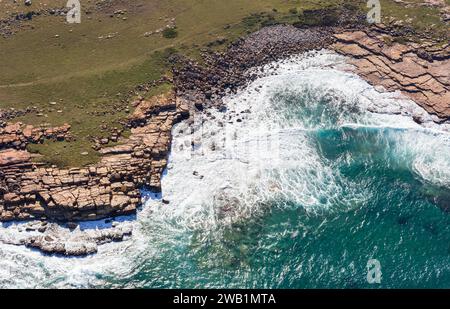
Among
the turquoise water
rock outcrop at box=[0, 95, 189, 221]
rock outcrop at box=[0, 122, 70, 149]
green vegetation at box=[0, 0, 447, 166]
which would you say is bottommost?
the turquoise water

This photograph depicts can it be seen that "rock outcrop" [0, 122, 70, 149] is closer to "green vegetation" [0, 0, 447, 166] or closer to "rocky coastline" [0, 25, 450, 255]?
"rocky coastline" [0, 25, 450, 255]

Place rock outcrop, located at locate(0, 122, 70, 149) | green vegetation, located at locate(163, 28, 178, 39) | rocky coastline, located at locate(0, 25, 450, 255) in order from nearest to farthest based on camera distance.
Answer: rocky coastline, located at locate(0, 25, 450, 255) → rock outcrop, located at locate(0, 122, 70, 149) → green vegetation, located at locate(163, 28, 178, 39)

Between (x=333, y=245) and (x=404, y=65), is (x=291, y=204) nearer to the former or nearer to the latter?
(x=333, y=245)

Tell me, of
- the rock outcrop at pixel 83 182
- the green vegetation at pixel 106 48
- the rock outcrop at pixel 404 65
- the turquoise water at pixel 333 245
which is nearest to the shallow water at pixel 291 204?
the turquoise water at pixel 333 245

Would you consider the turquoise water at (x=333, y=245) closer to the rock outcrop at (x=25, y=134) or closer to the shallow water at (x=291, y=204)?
the shallow water at (x=291, y=204)

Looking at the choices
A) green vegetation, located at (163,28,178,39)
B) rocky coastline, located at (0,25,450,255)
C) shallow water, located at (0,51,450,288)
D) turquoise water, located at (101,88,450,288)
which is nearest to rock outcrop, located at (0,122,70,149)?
rocky coastline, located at (0,25,450,255)

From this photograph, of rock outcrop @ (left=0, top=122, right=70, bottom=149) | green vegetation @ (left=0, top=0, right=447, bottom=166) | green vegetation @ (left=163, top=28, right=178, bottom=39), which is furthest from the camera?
green vegetation @ (left=163, top=28, right=178, bottom=39)

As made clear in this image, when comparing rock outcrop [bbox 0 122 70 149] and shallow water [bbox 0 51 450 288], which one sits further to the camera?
rock outcrop [bbox 0 122 70 149]

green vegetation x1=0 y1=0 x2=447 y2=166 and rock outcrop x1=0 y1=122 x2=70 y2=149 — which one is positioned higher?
green vegetation x1=0 y1=0 x2=447 y2=166

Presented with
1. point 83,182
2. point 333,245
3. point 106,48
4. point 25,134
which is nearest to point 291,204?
point 333,245
